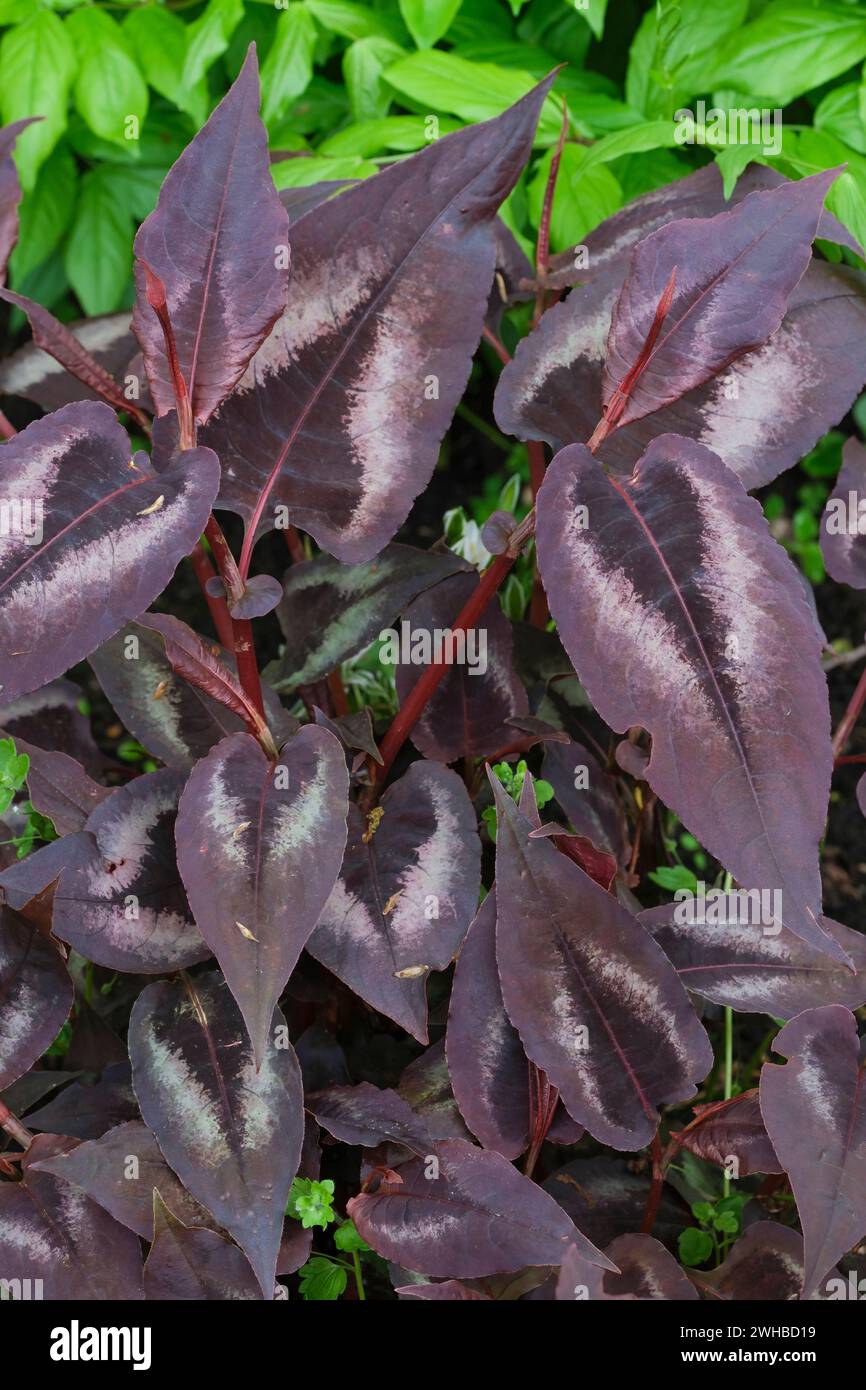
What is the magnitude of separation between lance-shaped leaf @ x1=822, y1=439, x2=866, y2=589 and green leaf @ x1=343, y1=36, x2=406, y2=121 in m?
0.76

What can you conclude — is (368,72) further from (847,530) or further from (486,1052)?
(486,1052)

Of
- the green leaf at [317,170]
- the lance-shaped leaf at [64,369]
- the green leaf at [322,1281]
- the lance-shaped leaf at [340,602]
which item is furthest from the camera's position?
the green leaf at [317,170]

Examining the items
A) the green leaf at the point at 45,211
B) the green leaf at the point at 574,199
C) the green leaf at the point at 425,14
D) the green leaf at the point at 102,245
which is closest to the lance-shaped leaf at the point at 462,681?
the green leaf at the point at 574,199

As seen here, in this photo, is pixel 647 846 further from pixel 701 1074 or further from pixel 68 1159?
pixel 68 1159

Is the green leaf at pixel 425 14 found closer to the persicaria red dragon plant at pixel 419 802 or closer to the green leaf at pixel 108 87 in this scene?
the green leaf at pixel 108 87

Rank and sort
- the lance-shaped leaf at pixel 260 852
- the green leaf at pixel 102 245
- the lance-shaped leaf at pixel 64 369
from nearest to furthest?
the lance-shaped leaf at pixel 260 852
the lance-shaped leaf at pixel 64 369
the green leaf at pixel 102 245

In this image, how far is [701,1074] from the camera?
0.97 m

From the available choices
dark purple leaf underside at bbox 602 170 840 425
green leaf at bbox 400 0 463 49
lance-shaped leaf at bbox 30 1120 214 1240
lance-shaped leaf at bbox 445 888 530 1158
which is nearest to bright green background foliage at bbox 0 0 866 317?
green leaf at bbox 400 0 463 49

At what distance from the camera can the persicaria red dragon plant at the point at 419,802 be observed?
854 mm

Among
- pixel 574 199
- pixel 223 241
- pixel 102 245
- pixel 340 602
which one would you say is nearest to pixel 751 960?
pixel 340 602

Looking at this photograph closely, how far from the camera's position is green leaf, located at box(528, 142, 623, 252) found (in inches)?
56.8

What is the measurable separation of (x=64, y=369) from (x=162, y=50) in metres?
0.68

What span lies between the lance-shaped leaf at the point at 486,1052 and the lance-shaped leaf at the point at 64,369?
0.67m

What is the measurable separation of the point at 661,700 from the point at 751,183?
606 millimetres
